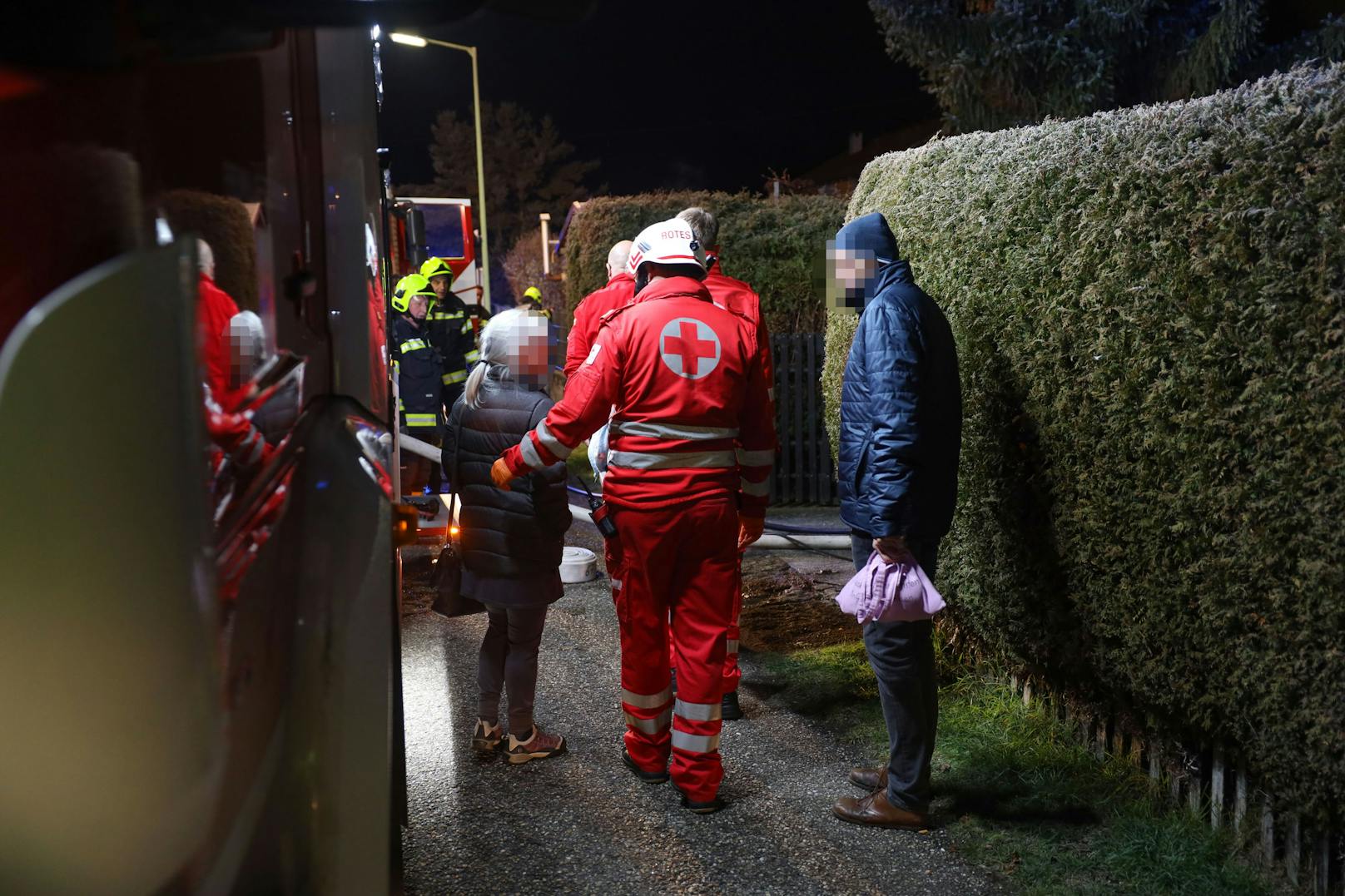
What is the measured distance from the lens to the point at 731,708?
4957 millimetres

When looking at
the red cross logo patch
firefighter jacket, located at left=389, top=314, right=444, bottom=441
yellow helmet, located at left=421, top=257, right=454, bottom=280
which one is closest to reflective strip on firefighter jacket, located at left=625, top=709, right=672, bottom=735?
the red cross logo patch

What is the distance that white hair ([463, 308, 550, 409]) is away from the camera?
422 cm

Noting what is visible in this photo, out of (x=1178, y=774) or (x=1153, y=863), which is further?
(x=1178, y=774)

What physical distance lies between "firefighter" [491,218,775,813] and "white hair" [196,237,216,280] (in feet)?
8.19

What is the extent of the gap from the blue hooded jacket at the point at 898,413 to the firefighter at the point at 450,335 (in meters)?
6.34

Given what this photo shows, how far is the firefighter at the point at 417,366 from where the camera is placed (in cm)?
959

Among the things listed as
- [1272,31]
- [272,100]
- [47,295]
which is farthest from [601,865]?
[1272,31]

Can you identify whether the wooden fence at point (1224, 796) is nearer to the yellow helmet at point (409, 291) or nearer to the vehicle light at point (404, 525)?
the vehicle light at point (404, 525)

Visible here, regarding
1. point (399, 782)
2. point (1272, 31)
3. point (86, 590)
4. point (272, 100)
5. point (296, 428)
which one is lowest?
point (399, 782)

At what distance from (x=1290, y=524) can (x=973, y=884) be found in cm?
148

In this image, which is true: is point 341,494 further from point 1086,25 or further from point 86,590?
point 1086,25

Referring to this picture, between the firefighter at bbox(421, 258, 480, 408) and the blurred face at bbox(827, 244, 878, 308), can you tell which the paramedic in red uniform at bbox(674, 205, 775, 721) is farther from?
the firefighter at bbox(421, 258, 480, 408)

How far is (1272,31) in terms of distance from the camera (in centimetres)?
1452

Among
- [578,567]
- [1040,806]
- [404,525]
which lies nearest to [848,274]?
[1040,806]
